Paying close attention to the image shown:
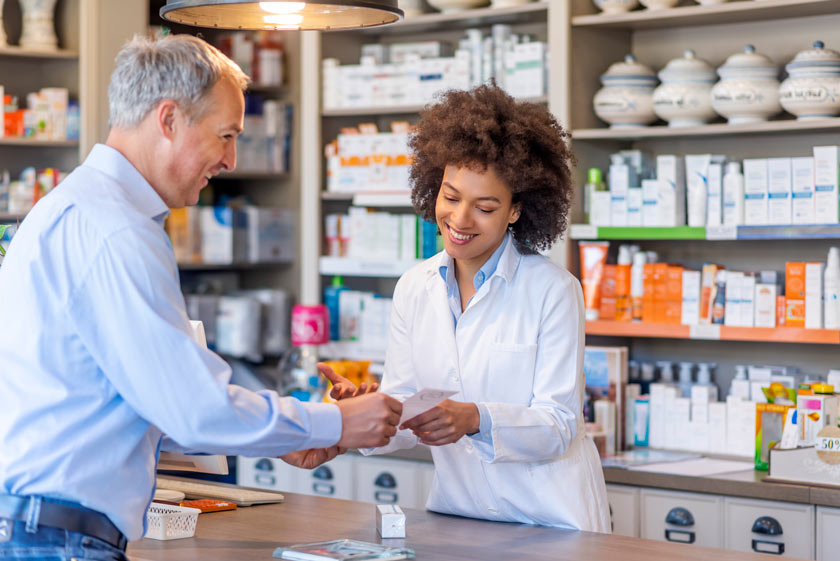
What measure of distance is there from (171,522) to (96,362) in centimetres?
69

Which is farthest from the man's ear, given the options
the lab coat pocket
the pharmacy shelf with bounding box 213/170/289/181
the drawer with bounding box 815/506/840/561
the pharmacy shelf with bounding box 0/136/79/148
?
the pharmacy shelf with bounding box 213/170/289/181

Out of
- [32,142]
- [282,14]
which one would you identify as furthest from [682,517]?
[32,142]

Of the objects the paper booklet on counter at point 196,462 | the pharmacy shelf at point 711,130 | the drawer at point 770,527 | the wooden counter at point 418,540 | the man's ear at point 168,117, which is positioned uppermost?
the pharmacy shelf at point 711,130

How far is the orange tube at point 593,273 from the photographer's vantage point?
4.05 meters

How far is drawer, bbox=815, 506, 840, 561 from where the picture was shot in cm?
320

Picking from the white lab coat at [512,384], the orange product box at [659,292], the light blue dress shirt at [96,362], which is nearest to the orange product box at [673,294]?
the orange product box at [659,292]

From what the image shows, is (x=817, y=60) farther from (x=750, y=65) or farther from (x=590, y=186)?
(x=590, y=186)

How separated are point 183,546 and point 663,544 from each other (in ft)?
3.20

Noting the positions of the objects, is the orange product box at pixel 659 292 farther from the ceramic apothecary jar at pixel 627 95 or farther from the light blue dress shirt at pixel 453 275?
the light blue dress shirt at pixel 453 275

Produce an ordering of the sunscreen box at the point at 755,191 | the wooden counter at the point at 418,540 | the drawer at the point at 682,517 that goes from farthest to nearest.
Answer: the sunscreen box at the point at 755,191 < the drawer at the point at 682,517 < the wooden counter at the point at 418,540

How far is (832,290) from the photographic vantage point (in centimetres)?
360

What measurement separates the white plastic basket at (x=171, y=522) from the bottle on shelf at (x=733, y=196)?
2.26m

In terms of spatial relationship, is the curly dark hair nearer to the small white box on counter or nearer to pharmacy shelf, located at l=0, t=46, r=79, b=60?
the small white box on counter

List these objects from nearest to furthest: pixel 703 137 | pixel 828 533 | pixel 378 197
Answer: pixel 828 533, pixel 703 137, pixel 378 197
